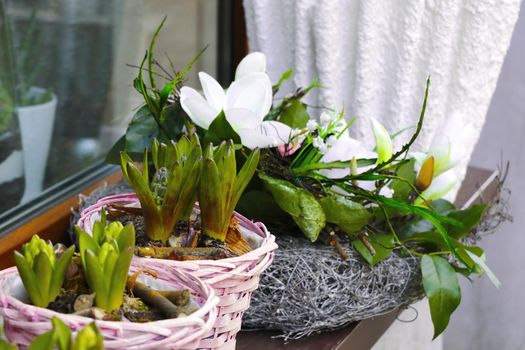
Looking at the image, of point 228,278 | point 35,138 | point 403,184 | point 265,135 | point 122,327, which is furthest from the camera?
point 35,138

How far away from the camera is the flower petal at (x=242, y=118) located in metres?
0.67

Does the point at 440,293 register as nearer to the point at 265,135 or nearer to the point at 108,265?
the point at 265,135

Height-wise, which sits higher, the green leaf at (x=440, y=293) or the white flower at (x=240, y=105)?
the white flower at (x=240, y=105)

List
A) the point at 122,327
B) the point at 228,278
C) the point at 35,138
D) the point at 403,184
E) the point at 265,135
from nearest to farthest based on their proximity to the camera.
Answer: the point at 122,327, the point at 228,278, the point at 265,135, the point at 403,184, the point at 35,138

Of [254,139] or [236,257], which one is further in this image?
[254,139]

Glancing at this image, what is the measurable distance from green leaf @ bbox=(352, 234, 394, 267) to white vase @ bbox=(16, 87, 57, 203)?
0.41m

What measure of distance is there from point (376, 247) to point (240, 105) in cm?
20

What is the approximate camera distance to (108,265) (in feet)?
1.45

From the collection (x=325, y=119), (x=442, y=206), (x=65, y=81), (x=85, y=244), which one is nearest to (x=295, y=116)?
(x=325, y=119)

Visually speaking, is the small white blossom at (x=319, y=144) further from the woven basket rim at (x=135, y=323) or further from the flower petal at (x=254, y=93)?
the woven basket rim at (x=135, y=323)

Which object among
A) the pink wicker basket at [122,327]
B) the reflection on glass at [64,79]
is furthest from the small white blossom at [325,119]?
the pink wicker basket at [122,327]

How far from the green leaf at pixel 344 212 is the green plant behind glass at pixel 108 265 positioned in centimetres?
30

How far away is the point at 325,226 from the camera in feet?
2.44

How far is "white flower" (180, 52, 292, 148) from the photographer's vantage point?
0.67 meters
